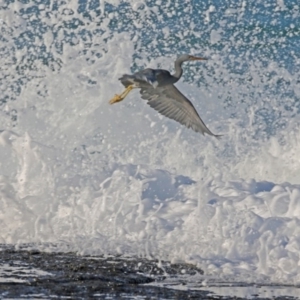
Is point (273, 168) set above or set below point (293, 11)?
below

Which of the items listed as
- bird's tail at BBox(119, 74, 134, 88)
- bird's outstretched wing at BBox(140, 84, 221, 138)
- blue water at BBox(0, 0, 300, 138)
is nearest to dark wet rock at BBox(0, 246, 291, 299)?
bird's tail at BBox(119, 74, 134, 88)

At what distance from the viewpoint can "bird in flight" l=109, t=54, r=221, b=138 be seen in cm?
877

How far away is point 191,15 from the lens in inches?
628

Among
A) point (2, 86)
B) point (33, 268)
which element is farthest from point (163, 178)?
point (2, 86)

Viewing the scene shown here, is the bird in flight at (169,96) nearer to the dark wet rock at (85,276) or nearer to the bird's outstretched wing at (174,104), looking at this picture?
the bird's outstretched wing at (174,104)

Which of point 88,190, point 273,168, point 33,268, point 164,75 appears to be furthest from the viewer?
point 273,168

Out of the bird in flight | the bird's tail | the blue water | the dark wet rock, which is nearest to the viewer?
the dark wet rock

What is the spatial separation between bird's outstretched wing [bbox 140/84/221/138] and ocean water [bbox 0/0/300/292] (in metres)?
0.45

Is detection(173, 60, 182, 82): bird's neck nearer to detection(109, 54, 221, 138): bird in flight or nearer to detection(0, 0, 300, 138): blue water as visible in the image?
detection(109, 54, 221, 138): bird in flight

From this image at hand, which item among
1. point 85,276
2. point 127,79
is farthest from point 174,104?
point 85,276

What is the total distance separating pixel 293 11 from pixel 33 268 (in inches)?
432

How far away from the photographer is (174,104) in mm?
8961

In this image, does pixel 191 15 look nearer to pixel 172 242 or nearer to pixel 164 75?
pixel 164 75

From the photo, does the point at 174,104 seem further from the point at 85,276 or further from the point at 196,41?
the point at 196,41
